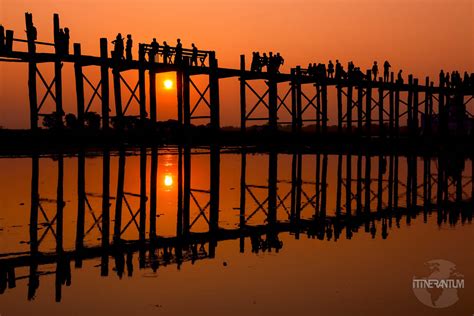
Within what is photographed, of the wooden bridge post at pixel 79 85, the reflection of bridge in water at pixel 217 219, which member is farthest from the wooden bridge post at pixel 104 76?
the reflection of bridge in water at pixel 217 219

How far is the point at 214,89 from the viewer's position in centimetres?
2439

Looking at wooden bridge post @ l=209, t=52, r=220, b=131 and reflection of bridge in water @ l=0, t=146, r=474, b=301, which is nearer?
reflection of bridge in water @ l=0, t=146, r=474, b=301

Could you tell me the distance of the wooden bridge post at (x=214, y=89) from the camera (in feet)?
78.7

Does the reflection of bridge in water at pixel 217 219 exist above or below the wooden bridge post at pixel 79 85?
below

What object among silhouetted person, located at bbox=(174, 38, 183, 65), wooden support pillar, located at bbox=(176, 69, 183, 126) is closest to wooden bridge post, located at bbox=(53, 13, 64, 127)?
silhouetted person, located at bbox=(174, 38, 183, 65)

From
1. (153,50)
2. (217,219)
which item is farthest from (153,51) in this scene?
(217,219)

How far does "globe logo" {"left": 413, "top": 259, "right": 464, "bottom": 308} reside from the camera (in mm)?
7821

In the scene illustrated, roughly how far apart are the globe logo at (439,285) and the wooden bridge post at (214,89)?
15.3m

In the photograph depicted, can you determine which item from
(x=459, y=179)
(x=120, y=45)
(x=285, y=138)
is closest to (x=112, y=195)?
(x=120, y=45)

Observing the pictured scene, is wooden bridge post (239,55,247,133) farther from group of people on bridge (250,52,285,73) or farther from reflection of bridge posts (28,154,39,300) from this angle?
reflection of bridge posts (28,154,39,300)

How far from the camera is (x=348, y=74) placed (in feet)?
102

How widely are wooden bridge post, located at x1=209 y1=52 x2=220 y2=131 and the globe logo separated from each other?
15317mm

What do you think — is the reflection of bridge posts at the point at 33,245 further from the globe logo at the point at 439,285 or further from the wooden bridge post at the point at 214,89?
the wooden bridge post at the point at 214,89

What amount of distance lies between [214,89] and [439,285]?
16.8m
